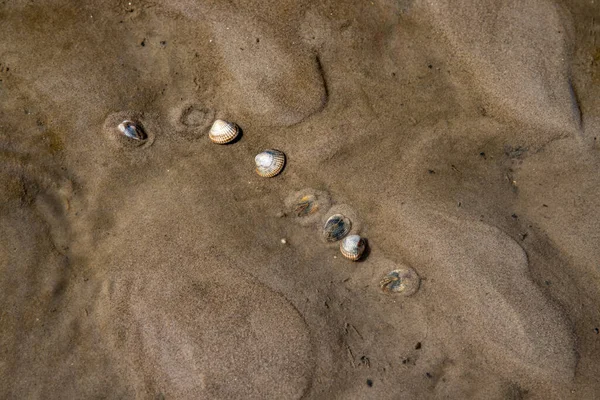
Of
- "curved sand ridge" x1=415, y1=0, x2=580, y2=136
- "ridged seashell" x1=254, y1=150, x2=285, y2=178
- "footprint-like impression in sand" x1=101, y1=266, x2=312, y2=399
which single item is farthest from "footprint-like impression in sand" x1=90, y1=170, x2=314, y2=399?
"curved sand ridge" x1=415, y1=0, x2=580, y2=136

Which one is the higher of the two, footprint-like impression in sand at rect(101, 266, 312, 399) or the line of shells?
the line of shells

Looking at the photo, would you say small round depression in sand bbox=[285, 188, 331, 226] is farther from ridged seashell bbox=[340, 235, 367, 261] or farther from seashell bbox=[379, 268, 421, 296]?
seashell bbox=[379, 268, 421, 296]

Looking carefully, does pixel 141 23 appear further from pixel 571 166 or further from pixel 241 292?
pixel 571 166

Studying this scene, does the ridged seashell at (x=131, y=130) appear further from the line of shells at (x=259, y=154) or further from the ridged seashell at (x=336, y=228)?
the ridged seashell at (x=336, y=228)

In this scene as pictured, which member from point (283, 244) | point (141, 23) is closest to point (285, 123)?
point (283, 244)

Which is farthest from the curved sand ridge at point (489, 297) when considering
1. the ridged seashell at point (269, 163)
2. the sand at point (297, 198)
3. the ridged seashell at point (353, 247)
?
the ridged seashell at point (269, 163)

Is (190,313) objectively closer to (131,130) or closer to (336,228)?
(336,228)

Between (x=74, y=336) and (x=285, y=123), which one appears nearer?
(x=74, y=336)

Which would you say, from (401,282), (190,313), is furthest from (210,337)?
(401,282)
